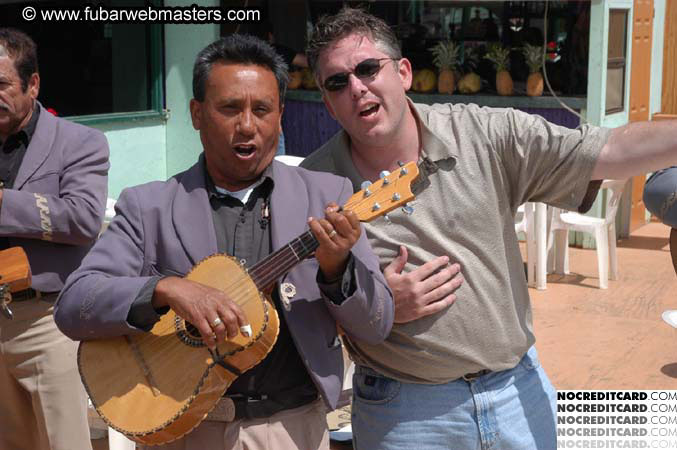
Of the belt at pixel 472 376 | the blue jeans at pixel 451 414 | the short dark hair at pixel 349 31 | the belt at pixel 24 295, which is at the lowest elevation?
the blue jeans at pixel 451 414

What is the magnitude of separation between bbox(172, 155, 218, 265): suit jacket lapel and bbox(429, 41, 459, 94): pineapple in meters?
8.04

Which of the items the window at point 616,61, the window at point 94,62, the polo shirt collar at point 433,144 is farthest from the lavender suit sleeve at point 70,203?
the window at point 616,61

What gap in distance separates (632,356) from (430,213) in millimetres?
4369

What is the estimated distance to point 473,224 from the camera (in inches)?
115

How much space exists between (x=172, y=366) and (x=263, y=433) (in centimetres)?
28

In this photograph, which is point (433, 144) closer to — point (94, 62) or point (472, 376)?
point (472, 376)

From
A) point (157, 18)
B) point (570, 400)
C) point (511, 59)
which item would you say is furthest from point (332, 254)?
point (511, 59)

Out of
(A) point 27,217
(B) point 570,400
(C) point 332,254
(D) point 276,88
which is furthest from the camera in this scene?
(B) point 570,400

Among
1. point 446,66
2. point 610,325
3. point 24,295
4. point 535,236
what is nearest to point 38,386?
point 24,295

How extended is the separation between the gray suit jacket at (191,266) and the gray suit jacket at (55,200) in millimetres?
1280

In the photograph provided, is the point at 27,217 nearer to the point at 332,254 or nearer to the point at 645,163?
the point at 332,254

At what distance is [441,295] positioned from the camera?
284 centimetres

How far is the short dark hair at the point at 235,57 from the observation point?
8.93 ft

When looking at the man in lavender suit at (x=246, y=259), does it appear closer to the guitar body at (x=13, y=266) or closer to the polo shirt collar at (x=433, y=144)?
the polo shirt collar at (x=433, y=144)
